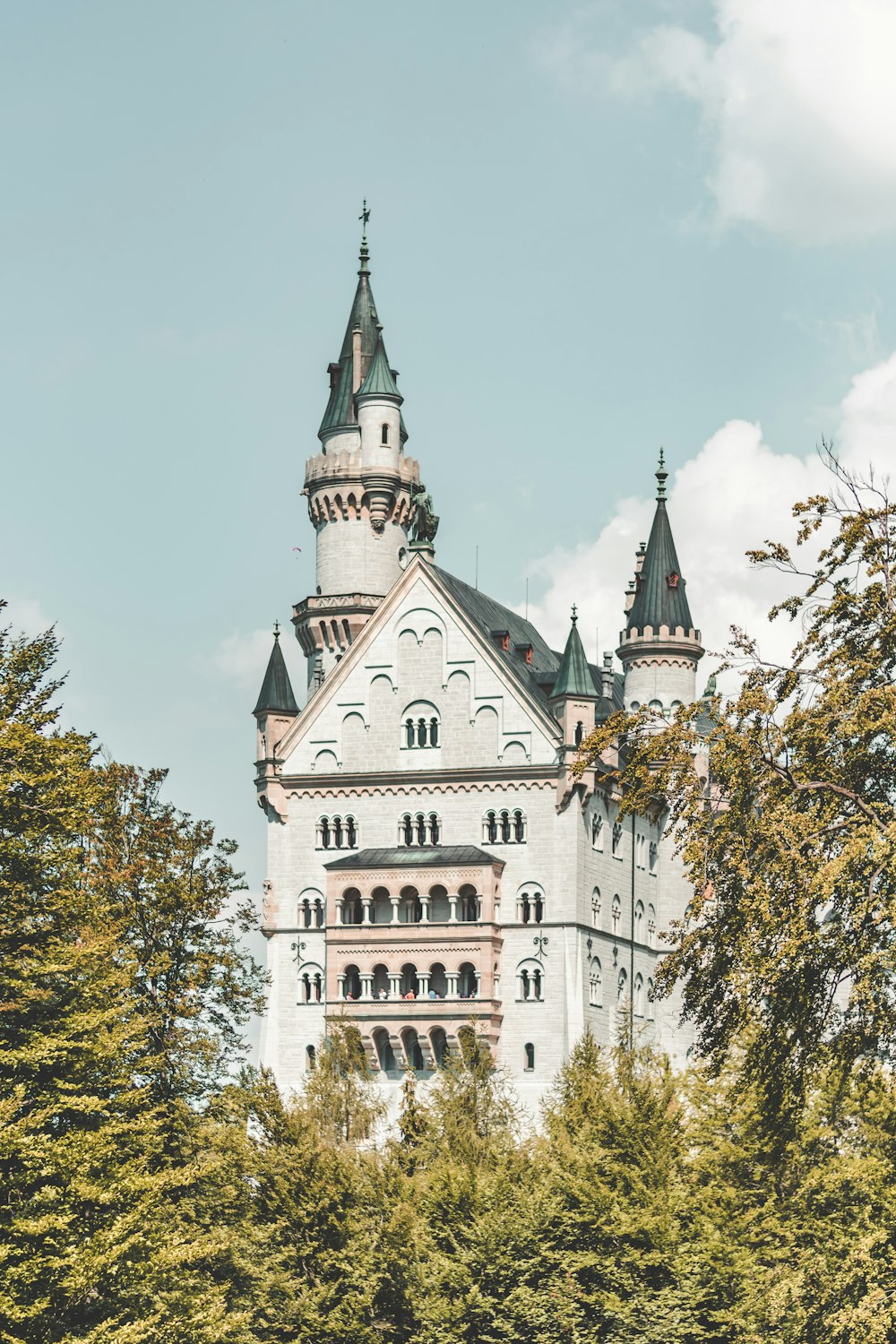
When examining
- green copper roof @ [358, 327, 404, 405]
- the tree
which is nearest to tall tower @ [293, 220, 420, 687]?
green copper roof @ [358, 327, 404, 405]

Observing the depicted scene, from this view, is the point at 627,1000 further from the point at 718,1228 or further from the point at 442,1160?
the point at 718,1228

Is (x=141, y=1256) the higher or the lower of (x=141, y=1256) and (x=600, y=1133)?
the lower

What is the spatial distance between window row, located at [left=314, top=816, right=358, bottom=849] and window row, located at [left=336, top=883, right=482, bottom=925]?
3.75 m

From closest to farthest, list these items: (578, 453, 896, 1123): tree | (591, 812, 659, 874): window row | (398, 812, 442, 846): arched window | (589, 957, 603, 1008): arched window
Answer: (578, 453, 896, 1123): tree → (589, 957, 603, 1008): arched window → (398, 812, 442, 846): arched window → (591, 812, 659, 874): window row

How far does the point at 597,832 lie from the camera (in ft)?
352

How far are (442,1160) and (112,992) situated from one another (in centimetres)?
2012

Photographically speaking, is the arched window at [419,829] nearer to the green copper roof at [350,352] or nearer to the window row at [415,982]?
the window row at [415,982]

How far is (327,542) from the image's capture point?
118 metres

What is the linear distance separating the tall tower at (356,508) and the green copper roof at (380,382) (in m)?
0.05

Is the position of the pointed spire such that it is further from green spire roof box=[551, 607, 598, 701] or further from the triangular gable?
green spire roof box=[551, 607, 598, 701]

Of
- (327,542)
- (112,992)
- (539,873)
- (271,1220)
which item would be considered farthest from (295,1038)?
(112,992)

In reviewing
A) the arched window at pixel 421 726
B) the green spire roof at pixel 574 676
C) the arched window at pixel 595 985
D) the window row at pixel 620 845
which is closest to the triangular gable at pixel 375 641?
the green spire roof at pixel 574 676

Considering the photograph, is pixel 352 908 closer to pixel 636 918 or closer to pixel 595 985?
pixel 595 985

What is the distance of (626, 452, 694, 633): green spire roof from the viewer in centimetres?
11744
